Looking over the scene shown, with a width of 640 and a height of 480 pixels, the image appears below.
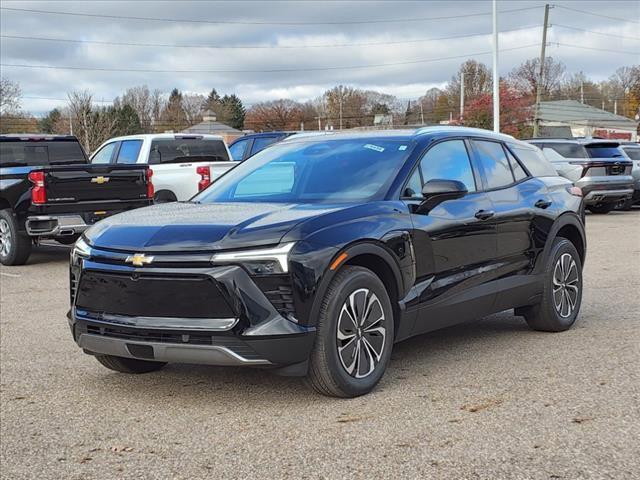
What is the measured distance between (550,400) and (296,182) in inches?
90.5

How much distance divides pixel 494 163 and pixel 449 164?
0.67 meters

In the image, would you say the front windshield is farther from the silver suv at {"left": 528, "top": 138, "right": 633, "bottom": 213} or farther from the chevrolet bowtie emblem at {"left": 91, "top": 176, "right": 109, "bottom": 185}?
the silver suv at {"left": 528, "top": 138, "right": 633, "bottom": 213}

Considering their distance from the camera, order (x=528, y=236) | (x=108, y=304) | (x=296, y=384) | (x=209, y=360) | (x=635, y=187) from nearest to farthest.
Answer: (x=209, y=360) < (x=108, y=304) < (x=296, y=384) < (x=528, y=236) < (x=635, y=187)

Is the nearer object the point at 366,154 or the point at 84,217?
the point at 366,154

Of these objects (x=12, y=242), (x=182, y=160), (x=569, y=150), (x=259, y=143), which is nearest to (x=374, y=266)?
(x=12, y=242)

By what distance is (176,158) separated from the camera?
14.2 m

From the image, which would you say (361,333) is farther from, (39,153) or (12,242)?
(39,153)

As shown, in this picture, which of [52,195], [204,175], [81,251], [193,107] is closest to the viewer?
[81,251]

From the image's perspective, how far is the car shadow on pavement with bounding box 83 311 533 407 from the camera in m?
4.97

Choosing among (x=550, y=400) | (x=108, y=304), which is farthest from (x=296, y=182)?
(x=550, y=400)

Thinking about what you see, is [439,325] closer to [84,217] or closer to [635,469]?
[635,469]

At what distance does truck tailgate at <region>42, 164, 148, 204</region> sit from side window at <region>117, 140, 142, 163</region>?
2370mm

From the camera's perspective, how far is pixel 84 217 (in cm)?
1146

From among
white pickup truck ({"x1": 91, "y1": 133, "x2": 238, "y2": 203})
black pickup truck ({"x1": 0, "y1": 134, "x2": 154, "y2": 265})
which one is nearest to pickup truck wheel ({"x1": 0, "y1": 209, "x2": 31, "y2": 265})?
black pickup truck ({"x1": 0, "y1": 134, "x2": 154, "y2": 265})
